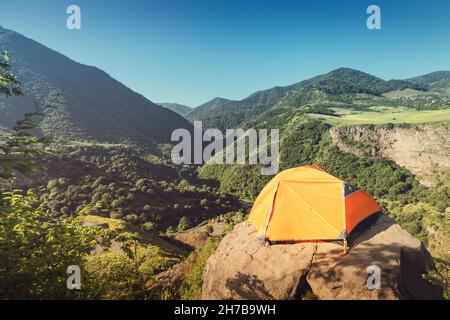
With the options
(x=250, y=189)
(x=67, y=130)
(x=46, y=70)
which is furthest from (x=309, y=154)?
(x=46, y=70)

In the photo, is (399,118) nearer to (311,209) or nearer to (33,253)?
(311,209)

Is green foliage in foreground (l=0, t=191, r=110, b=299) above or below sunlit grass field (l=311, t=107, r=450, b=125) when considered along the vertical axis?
below

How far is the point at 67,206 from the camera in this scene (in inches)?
1527

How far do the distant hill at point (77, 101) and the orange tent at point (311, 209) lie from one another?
107 m

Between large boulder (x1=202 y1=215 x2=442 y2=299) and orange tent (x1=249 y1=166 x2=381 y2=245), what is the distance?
40cm

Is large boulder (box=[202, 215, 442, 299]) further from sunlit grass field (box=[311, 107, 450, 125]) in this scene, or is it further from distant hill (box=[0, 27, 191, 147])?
distant hill (box=[0, 27, 191, 147])

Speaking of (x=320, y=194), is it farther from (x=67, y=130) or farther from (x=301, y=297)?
(x=67, y=130)

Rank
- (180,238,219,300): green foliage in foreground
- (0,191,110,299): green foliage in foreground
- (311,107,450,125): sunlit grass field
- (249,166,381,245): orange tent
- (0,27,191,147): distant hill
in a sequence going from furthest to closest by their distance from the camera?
(0,27,191,147): distant hill < (311,107,450,125): sunlit grass field < (249,166,381,245): orange tent < (180,238,219,300): green foliage in foreground < (0,191,110,299): green foliage in foreground

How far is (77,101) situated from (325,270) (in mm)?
154339

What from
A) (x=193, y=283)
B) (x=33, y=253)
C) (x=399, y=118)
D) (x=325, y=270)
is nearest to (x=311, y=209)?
(x=325, y=270)

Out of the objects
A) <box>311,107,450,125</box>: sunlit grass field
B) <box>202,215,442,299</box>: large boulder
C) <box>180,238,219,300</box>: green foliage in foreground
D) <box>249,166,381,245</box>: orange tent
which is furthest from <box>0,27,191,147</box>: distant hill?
<box>202,215,442,299</box>: large boulder

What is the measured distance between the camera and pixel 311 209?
9.12 meters

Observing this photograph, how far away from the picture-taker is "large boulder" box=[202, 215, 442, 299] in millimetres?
6844

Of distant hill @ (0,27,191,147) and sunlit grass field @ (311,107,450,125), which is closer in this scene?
sunlit grass field @ (311,107,450,125)
